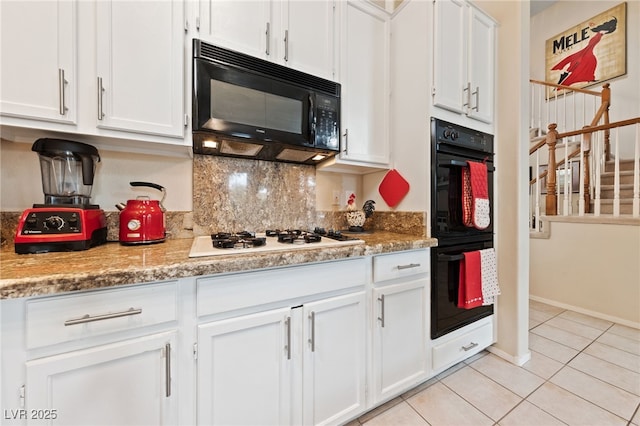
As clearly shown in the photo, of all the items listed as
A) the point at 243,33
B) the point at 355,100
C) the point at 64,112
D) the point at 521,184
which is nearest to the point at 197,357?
the point at 64,112

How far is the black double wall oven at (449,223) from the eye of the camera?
4.86 feet

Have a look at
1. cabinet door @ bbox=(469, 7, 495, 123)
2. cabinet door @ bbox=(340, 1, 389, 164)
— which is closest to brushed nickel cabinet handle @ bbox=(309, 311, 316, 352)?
cabinet door @ bbox=(340, 1, 389, 164)

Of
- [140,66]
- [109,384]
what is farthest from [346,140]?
[109,384]

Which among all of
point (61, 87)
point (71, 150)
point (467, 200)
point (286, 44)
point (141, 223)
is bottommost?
point (141, 223)

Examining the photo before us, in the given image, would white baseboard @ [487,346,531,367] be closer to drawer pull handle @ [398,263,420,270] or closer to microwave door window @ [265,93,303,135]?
drawer pull handle @ [398,263,420,270]

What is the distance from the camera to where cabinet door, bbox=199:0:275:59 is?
1172 millimetres

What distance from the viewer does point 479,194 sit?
1.59m

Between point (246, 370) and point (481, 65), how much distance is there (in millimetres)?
2268

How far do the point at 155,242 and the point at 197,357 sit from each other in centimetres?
63

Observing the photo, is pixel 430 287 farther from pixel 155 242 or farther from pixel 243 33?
pixel 243 33

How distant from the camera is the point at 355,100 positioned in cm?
159

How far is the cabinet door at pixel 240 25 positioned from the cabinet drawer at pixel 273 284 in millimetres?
1098

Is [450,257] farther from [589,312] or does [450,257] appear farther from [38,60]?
[589,312]

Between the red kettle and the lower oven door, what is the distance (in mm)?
1492
